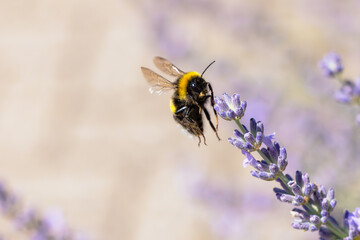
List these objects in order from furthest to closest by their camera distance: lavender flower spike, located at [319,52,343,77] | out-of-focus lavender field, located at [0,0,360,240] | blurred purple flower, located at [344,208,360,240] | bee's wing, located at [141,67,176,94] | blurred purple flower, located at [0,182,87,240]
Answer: out-of-focus lavender field, located at [0,0,360,240], blurred purple flower, located at [0,182,87,240], bee's wing, located at [141,67,176,94], lavender flower spike, located at [319,52,343,77], blurred purple flower, located at [344,208,360,240]

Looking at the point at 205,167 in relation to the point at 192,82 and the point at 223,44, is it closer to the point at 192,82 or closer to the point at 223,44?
the point at 223,44

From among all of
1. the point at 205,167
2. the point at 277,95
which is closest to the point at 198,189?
the point at 277,95

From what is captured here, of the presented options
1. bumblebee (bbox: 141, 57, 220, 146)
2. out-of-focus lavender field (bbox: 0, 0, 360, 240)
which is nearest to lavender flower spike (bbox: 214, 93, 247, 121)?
bumblebee (bbox: 141, 57, 220, 146)

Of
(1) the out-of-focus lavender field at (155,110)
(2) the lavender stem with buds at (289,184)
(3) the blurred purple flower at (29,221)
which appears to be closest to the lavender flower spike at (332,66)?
(2) the lavender stem with buds at (289,184)

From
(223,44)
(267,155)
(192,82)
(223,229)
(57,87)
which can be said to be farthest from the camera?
(57,87)

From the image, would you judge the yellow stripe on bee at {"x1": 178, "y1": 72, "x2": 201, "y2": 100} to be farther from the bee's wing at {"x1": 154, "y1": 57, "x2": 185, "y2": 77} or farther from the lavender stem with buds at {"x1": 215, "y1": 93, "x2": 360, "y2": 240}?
the lavender stem with buds at {"x1": 215, "y1": 93, "x2": 360, "y2": 240}

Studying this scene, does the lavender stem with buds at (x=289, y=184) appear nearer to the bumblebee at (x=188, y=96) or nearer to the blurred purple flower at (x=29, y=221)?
the bumblebee at (x=188, y=96)

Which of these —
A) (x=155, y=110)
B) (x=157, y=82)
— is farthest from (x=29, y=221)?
(x=155, y=110)
